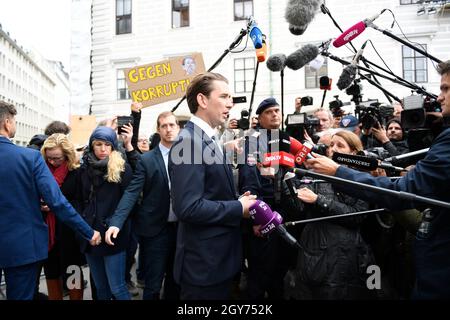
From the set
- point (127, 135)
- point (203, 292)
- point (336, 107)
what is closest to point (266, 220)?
point (203, 292)

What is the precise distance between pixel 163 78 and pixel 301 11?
2.03 metres

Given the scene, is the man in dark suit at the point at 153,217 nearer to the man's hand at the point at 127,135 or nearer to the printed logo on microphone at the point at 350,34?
the man's hand at the point at 127,135

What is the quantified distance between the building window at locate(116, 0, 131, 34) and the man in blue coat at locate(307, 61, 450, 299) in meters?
15.2

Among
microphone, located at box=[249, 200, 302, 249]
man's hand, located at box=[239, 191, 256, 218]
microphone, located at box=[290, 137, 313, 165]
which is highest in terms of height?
microphone, located at box=[290, 137, 313, 165]

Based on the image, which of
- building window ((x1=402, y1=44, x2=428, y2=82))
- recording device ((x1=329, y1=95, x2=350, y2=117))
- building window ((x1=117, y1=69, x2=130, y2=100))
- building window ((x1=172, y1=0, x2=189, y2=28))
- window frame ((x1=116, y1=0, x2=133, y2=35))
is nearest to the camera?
recording device ((x1=329, y1=95, x2=350, y2=117))

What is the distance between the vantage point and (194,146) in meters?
2.00

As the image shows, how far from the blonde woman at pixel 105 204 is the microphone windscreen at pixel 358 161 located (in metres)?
1.92

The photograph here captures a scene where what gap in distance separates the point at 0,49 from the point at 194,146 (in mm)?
69509

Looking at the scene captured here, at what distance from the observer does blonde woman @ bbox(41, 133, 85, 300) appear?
3242mm

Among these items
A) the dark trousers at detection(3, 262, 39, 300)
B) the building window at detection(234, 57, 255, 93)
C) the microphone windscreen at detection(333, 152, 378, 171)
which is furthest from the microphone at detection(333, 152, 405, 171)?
the building window at detection(234, 57, 255, 93)

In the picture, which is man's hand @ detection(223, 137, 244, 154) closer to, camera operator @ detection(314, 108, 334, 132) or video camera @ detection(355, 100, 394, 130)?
video camera @ detection(355, 100, 394, 130)

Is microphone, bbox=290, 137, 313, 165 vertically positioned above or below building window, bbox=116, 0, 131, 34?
below

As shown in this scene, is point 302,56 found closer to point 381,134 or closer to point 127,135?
point 381,134
